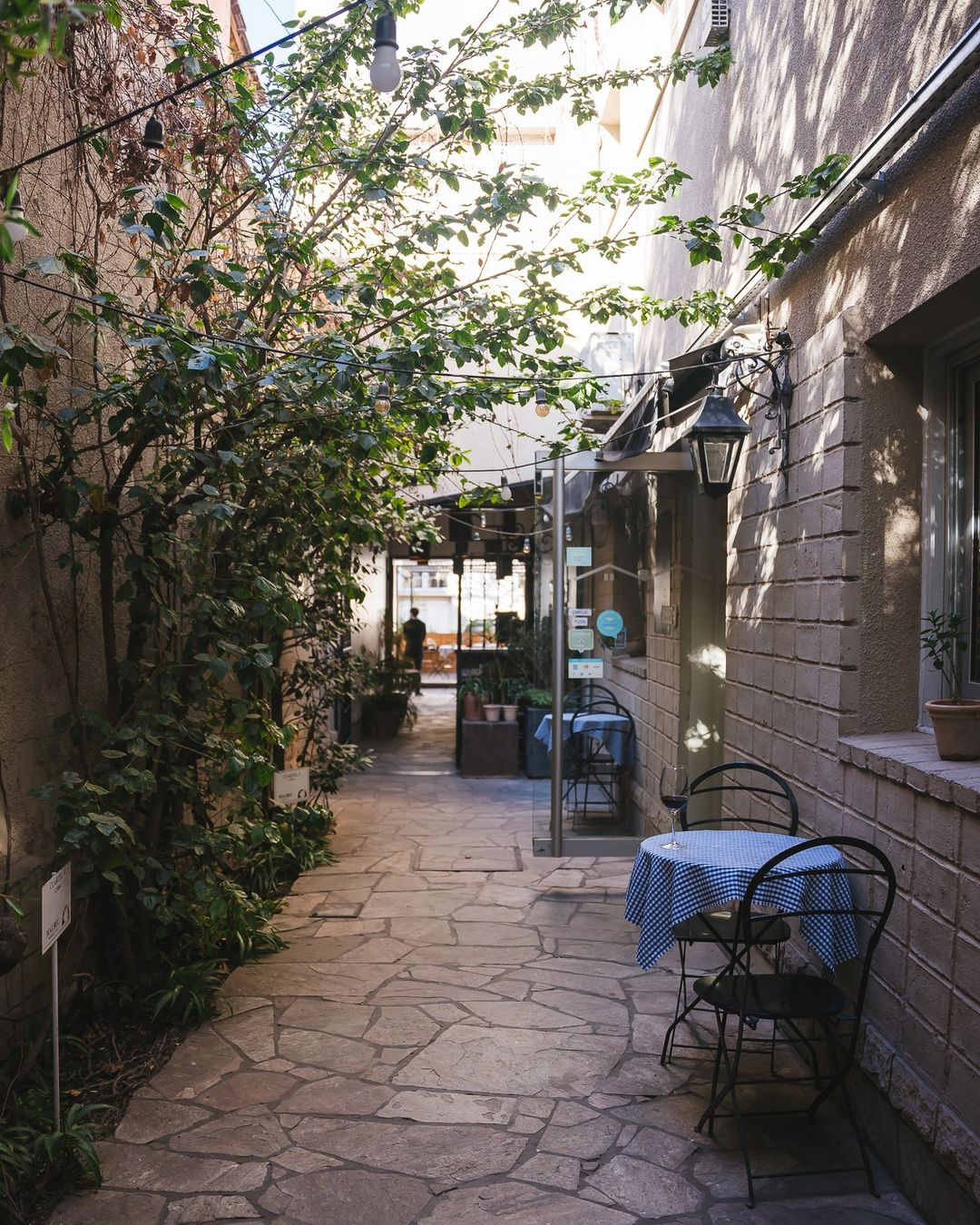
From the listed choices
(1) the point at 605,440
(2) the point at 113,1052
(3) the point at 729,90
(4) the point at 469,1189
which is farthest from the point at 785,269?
(2) the point at 113,1052

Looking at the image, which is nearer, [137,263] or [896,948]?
[896,948]

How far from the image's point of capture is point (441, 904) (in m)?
6.34

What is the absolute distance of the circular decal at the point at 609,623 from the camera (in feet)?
22.6

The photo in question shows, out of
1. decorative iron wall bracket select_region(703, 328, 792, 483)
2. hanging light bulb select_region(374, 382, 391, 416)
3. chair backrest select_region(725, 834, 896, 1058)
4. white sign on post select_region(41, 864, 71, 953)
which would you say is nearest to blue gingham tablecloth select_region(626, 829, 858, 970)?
chair backrest select_region(725, 834, 896, 1058)

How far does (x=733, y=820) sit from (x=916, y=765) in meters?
1.60

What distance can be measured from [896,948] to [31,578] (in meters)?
3.42

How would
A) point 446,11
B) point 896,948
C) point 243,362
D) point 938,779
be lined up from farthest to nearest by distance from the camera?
1. point 446,11
2. point 243,362
3. point 896,948
4. point 938,779

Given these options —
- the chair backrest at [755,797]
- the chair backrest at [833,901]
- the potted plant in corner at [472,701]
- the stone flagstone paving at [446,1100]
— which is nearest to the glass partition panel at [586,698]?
the stone flagstone paving at [446,1100]

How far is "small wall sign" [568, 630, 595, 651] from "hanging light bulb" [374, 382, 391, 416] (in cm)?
256

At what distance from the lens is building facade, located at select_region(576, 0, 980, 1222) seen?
302 cm

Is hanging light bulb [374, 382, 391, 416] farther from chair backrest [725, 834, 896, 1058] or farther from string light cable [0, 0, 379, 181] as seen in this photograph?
chair backrest [725, 834, 896, 1058]

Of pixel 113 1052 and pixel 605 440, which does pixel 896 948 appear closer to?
pixel 113 1052

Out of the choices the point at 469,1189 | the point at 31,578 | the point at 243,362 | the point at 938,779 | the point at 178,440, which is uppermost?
the point at 243,362

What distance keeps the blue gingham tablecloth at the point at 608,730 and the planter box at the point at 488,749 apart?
4240 mm
